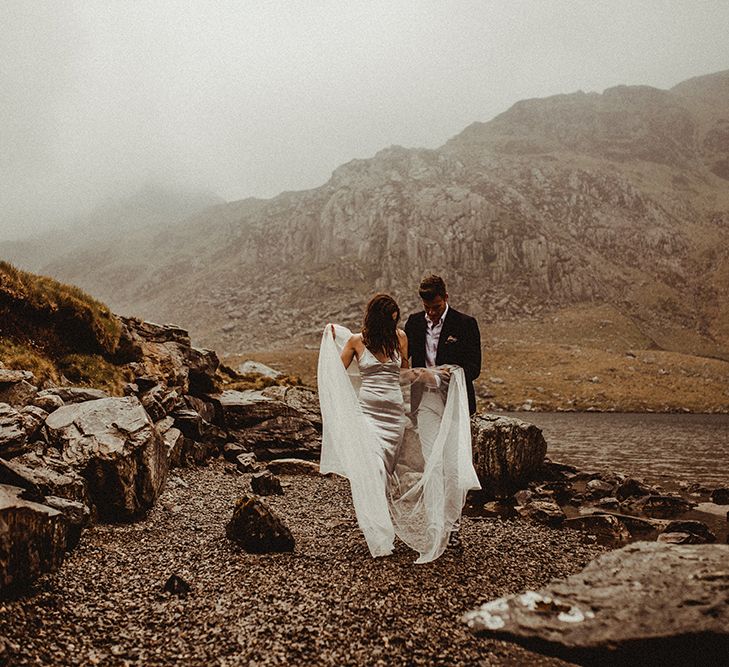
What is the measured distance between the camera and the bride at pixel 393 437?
8375 millimetres

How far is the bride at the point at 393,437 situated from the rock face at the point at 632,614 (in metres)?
2.76

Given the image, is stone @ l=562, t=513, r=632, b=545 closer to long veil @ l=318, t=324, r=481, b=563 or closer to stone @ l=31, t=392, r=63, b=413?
long veil @ l=318, t=324, r=481, b=563

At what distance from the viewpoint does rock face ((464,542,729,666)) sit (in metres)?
4.84

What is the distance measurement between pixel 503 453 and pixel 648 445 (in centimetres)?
1936

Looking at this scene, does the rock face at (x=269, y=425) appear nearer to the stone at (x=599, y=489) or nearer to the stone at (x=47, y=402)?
the stone at (x=47, y=402)

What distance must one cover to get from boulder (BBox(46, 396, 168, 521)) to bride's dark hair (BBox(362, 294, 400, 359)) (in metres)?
6.38

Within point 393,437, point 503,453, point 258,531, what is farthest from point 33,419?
point 503,453

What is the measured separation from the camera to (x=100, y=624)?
20.2 feet

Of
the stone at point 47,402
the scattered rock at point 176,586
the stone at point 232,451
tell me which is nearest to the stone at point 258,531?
the scattered rock at point 176,586

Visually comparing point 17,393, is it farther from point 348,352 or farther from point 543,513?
point 543,513

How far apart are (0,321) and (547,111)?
21524 centimetres

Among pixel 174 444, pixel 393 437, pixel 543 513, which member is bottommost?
pixel 543 513

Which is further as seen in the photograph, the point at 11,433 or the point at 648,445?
the point at 648,445

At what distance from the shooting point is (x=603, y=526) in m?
13.0
